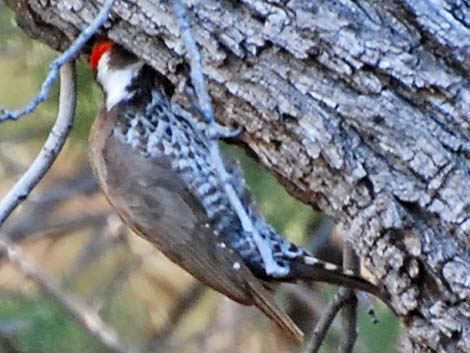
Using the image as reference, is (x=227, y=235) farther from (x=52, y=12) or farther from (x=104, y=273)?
(x=104, y=273)

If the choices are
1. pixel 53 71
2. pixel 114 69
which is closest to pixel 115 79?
pixel 114 69

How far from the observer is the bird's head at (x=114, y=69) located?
3006 millimetres

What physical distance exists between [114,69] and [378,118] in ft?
2.68

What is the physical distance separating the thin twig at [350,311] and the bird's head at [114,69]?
2.10 feet

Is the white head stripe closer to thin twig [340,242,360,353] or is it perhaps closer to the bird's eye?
the bird's eye

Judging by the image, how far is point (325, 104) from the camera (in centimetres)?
251

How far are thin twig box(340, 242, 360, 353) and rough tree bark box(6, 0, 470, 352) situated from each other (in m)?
0.30

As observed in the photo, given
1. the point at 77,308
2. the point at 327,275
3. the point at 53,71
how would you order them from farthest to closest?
1. the point at 77,308
2. the point at 327,275
3. the point at 53,71

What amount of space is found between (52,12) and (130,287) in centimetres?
172

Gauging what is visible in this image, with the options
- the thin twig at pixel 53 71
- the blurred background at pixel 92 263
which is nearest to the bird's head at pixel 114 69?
the blurred background at pixel 92 263

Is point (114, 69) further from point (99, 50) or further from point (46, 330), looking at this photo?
point (46, 330)

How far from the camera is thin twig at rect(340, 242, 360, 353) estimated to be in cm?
285

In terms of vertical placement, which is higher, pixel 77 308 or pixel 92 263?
pixel 77 308

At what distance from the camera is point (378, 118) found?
8.09 ft
